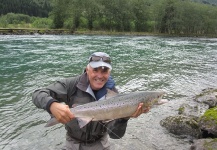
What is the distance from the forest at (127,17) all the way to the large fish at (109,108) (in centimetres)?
6133

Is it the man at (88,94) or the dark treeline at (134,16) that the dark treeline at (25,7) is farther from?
the man at (88,94)

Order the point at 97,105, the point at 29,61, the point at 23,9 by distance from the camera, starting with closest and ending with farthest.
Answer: the point at 97,105 < the point at 29,61 < the point at 23,9

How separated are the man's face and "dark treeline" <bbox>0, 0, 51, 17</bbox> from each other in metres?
120

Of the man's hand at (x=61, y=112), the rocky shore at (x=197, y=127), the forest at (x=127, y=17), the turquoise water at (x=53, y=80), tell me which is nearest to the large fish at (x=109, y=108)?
the man's hand at (x=61, y=112)

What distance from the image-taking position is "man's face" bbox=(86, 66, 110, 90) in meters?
3.74

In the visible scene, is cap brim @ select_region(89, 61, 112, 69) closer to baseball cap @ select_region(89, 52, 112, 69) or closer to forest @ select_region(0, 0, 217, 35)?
baseball cap @ select_region(89, 52, 112, 69)

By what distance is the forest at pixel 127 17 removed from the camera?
6694cm

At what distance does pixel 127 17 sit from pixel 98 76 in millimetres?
71835

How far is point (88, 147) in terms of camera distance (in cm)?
412

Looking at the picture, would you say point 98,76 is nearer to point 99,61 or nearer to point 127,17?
point 99,61

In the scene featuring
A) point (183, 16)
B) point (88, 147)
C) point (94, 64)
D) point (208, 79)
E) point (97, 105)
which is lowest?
point (208, 79)

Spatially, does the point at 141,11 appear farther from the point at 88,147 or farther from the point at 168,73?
the point at 88,147

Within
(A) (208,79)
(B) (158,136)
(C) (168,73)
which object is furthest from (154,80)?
(B) (158,136)

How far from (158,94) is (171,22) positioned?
7955 cm
